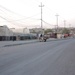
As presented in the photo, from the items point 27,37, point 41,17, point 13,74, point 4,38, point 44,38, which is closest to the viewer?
point 13,74

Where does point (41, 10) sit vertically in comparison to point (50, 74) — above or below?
above

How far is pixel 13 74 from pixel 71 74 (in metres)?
2.17

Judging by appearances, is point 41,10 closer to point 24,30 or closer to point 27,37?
point 27,37

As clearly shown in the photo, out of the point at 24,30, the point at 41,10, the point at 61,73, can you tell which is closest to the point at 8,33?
the point at 41,10

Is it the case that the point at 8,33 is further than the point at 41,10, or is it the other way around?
the point at 8,33

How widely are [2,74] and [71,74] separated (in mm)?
2579

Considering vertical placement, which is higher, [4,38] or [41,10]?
[41,10]

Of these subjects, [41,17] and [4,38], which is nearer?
[4,38]

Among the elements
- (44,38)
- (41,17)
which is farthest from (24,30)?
(44,38)

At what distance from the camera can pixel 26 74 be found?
952cm

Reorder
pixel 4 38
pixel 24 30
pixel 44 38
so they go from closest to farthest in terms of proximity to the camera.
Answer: pixel 44 38 < pixel 4 38 < pixel 24 30

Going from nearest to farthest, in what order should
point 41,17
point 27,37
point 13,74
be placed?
1. point 13,74
2. point 41,17
3. point 27,37

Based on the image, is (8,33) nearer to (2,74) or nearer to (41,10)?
(41,10)

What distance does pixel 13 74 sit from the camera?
949cm
